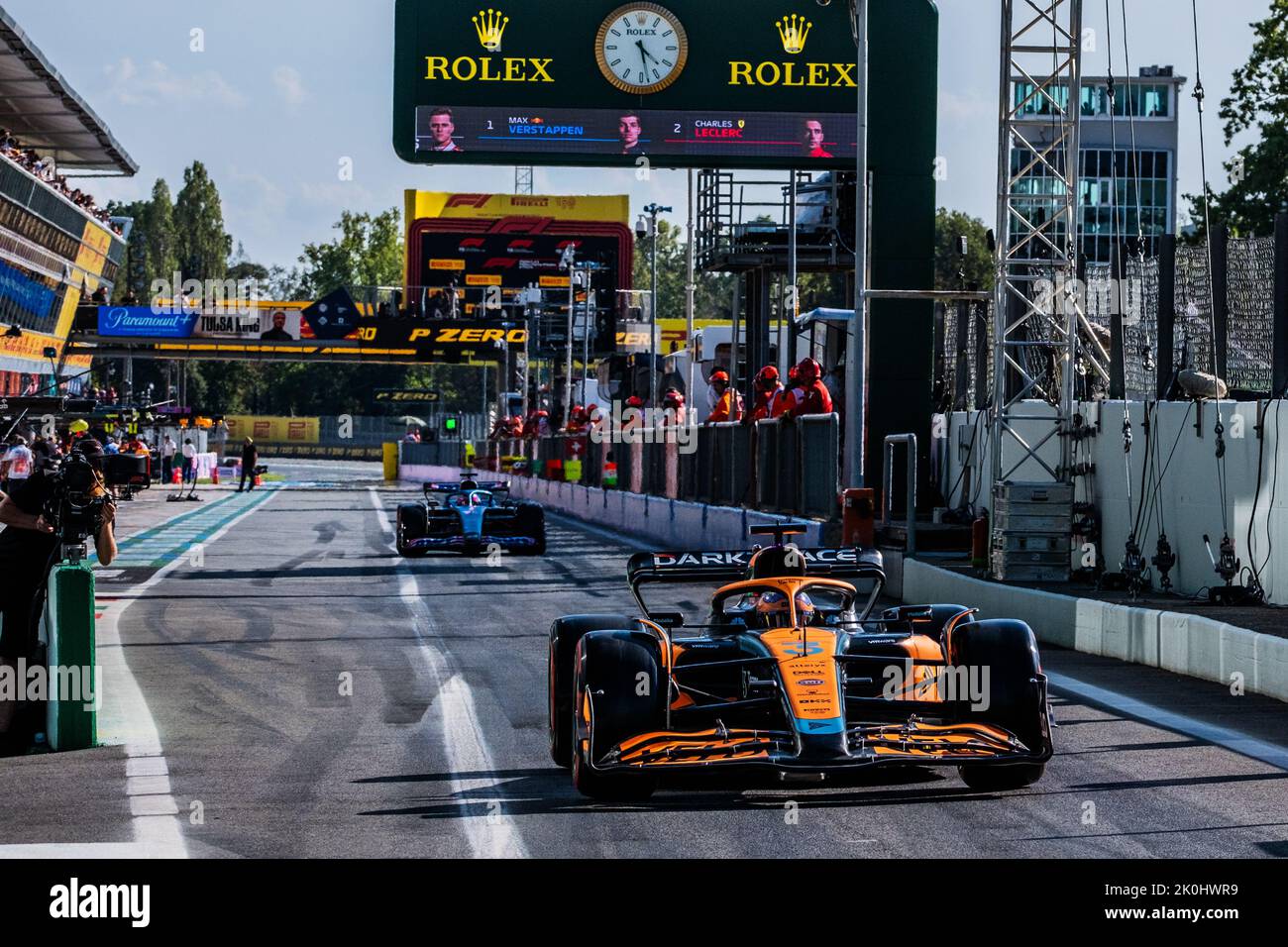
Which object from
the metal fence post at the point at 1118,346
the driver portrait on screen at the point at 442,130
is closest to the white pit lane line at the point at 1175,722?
the metal fence post at the point at 1118,346

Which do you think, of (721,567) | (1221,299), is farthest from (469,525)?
(721,567)

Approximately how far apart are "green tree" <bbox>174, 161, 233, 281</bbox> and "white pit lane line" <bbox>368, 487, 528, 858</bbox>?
122484 mm

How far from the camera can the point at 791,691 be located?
9078 mm

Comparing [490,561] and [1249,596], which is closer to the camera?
[1249,596]

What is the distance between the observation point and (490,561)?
28.2 metres

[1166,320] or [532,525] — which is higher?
[1166,320]

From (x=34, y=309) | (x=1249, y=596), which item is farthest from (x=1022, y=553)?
(x=34, y=309)

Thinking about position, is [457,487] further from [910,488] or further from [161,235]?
[161,235]

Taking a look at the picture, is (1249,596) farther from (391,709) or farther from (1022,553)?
(391,709)

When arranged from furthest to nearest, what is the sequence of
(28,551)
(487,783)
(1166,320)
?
(1166,320) < (28,551) < (487,783)

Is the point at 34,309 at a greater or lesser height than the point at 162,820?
greater

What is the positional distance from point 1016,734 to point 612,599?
12.2 m

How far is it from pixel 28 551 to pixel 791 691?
429 cm
